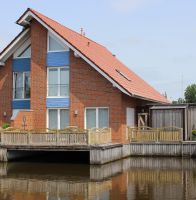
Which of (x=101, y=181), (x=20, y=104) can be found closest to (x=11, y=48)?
(x=20, y=104)

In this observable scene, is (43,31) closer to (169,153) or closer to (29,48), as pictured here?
(29,48)

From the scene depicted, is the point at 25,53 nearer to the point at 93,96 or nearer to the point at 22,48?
the point at 22,48

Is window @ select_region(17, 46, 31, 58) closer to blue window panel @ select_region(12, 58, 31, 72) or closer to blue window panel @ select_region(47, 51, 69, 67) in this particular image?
blue window panel @ select_region(12, 58, 31, 72)

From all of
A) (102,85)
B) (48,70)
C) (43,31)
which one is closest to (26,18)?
(43,31)

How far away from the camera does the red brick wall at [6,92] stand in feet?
102

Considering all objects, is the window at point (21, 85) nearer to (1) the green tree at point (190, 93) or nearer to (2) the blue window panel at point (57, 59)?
(2) the blue window panel at point (57, 59)

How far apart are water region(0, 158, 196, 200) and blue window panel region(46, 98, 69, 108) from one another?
550cm

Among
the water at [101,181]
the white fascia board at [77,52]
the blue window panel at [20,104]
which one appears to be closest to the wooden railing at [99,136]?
the water at [101,181]

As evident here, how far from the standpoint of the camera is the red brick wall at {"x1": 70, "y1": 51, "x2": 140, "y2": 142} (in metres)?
27.8

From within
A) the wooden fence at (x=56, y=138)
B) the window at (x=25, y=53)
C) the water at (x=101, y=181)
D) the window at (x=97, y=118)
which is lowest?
the water at (x=101, y=181)

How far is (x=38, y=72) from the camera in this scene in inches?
1177

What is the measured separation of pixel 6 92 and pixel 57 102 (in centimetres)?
439

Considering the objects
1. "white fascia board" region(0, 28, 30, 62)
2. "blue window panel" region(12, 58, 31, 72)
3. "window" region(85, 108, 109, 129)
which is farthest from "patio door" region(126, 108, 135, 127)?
"white fascia board" region(0, 28, 30, 62)

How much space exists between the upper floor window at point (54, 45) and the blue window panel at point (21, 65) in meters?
2.10
